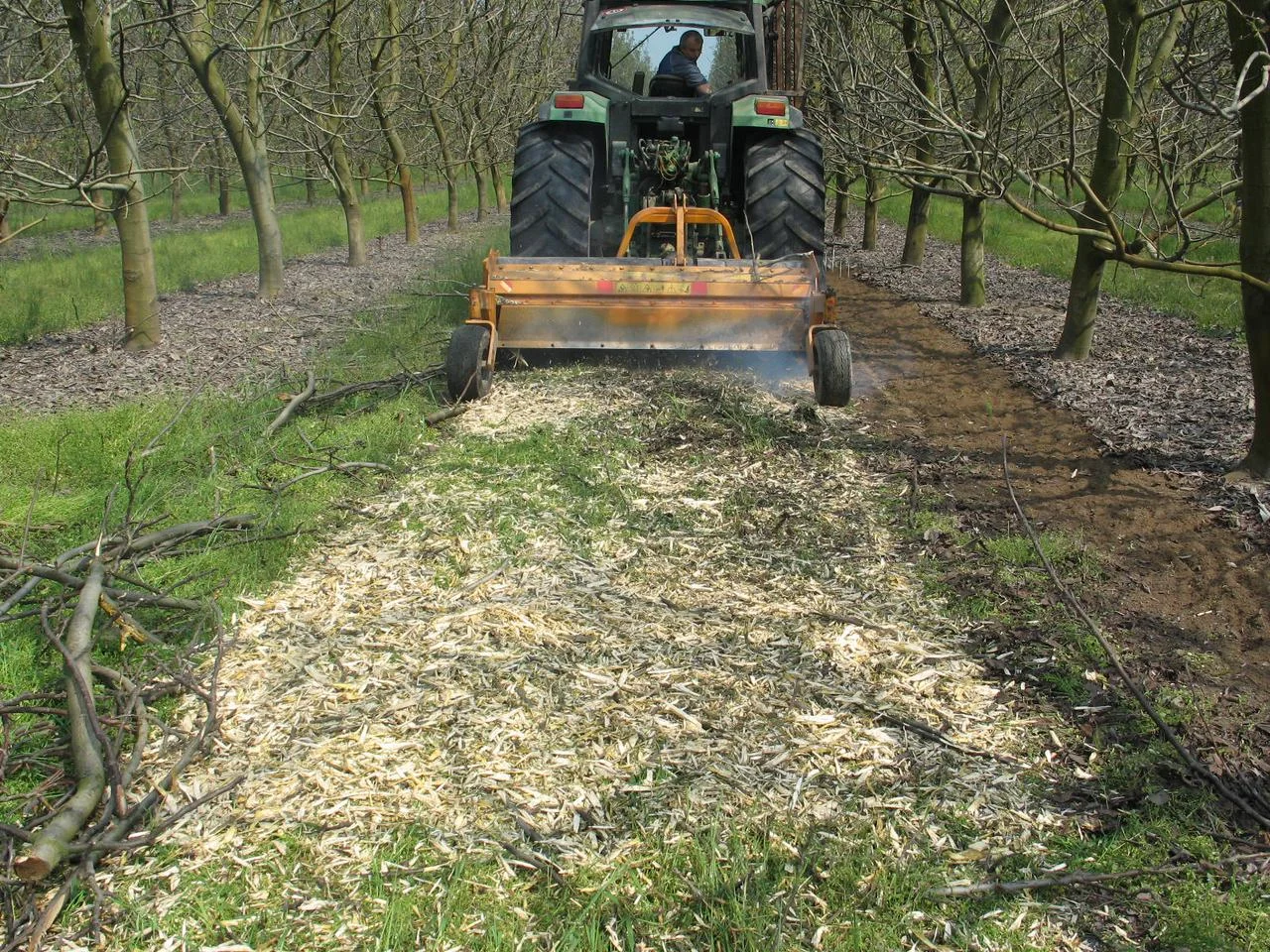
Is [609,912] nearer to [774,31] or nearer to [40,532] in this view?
[40,532]

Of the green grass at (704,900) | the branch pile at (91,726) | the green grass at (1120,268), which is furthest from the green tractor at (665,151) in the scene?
the green grass at (704,900)

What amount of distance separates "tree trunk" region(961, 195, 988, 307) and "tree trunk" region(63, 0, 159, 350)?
23.0ft

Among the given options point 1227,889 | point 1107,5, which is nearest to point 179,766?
point 1227,889

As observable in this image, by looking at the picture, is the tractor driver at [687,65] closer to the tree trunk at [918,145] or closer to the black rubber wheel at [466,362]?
the black rubber wheel at [466,362]

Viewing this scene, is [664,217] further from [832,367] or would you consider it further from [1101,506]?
[1101,506]

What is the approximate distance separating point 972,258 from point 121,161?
24.1ft

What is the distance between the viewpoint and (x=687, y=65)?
7746 mm

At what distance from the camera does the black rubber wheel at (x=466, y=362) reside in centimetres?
593

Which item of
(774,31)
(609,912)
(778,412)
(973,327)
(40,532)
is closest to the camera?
(609,912)

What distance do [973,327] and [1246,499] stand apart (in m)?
4.52

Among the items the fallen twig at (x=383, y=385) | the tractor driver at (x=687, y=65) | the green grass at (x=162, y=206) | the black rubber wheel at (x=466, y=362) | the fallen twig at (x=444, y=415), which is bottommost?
the fallen twig at (x=444, y=415)

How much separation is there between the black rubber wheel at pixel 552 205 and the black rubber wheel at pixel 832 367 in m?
2.03

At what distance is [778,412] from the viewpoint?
5.91 metres

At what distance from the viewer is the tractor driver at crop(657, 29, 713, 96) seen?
25.3ft
